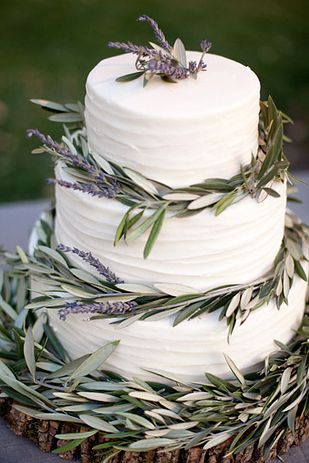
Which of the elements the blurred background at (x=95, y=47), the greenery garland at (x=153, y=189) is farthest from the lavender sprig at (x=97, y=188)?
the blurred background at (x=95, y=47)

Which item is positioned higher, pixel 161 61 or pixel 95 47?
pixel 161 61

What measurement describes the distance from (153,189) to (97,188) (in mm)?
123

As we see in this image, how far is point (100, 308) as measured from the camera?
1.58 metres

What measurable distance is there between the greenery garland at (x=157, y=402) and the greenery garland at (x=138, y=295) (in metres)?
0.12

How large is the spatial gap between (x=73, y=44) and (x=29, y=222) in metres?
2.96

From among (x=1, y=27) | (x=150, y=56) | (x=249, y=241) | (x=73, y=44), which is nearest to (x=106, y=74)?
(x=150, y=56)

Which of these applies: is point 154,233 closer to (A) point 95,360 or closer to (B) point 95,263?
(B) point 95,263

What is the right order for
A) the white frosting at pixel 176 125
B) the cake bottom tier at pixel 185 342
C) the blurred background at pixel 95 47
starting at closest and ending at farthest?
the white frosting at pixel 176 125
the cake bottom tier at pixel 185 342
the blurred background at pixel 95 47

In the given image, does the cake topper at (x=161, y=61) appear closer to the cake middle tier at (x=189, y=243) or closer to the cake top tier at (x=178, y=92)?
the cake top tier at (x=178, y=92)

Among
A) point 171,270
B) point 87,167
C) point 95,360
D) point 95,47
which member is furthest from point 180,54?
point 95,47

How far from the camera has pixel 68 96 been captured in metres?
4.76

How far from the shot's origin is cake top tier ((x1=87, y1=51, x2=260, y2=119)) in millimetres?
1531

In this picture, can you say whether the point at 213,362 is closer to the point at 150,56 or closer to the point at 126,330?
the point at 126,330

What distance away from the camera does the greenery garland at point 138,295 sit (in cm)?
160
